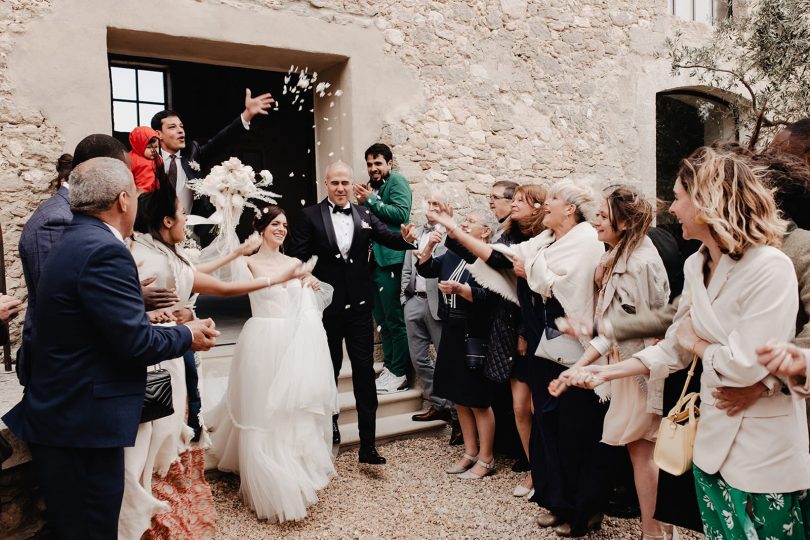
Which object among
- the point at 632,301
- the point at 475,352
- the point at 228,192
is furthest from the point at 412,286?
the point at 632,301

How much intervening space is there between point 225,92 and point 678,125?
7783 mm

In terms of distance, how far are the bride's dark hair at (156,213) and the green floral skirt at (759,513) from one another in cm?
258

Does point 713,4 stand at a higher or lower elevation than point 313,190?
higher

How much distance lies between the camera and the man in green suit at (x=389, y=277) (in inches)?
214

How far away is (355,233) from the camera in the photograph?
Result: 467 cm

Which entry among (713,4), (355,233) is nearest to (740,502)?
(355,233)

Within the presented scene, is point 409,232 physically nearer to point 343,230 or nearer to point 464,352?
point 343,230

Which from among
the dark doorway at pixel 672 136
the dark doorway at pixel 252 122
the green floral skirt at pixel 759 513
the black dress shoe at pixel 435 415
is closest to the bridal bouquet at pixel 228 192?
the black dress shoe at pixel 435 415

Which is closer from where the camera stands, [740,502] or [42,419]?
[740,502]

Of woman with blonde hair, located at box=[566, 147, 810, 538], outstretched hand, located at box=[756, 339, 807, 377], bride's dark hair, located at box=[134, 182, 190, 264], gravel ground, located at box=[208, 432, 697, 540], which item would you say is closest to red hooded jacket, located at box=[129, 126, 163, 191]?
bride's dark hair, located at box=[134, 182, 190, 264]

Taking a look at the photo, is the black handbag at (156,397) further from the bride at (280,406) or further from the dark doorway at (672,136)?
the dark doorway at (672,136)

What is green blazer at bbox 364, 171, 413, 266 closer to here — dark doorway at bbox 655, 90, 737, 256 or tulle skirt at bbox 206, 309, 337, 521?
tulle skirt at bbox 206, 309, 337, 521

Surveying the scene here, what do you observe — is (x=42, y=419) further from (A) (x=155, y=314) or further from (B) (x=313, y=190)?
(B) (x=313, y=190)

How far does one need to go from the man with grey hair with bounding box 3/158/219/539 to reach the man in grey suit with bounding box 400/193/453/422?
3.22 meters
